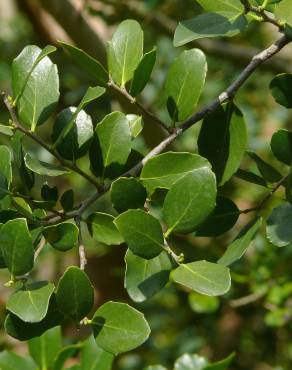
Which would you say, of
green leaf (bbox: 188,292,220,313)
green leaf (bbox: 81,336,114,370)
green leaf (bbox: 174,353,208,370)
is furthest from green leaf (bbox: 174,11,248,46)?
green leaf (bbox: 188,292,220,313)

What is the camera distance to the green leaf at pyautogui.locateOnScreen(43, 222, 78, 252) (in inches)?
30.7

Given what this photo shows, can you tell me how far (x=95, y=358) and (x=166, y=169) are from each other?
354 mm

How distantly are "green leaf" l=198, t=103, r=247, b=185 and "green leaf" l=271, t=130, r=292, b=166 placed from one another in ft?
0.12

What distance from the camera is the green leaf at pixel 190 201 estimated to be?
77cm

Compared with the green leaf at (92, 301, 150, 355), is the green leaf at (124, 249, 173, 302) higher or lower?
higher

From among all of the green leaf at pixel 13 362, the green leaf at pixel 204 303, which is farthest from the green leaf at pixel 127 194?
the green leaf at pixel 204 303

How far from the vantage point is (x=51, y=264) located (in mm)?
2553

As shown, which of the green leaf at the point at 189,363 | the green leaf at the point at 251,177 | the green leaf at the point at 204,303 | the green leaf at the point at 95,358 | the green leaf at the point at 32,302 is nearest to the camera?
the green leaf at the point at 32,302

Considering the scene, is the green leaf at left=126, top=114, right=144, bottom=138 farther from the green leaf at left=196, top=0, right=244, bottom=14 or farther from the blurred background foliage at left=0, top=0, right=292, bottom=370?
the blurred background foliage at left=0, top=0, right=292, bottom=370

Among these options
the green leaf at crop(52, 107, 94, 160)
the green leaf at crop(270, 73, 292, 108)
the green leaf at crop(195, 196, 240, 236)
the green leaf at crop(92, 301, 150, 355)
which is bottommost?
the green leaf at crop(195, 196, 240, 236)

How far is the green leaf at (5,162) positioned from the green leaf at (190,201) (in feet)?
0.53

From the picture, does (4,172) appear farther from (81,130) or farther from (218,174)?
(218,174)

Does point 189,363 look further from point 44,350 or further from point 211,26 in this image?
point 211,26

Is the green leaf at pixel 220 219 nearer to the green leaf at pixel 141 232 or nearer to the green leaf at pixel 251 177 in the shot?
the green leaf at pixel 251 177
